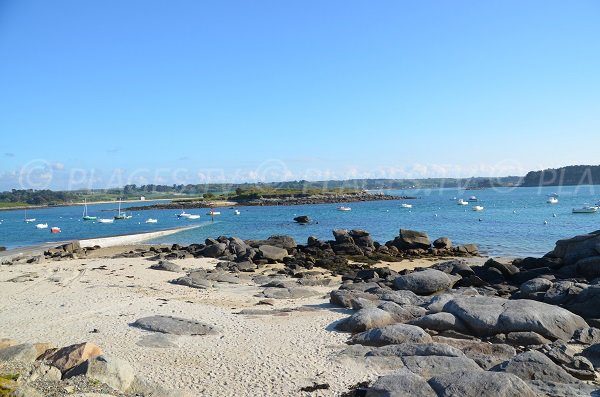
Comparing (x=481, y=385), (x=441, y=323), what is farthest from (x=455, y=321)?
(x=481, y=385)

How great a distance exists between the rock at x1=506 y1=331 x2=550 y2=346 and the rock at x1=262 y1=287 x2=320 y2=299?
852cm

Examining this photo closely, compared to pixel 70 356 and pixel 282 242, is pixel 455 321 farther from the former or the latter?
pixel 282 242

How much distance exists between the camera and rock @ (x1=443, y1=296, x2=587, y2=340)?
42.3 ft

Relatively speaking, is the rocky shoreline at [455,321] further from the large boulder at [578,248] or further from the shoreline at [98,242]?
the shoreline at [98,242]

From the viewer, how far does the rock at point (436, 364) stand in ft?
33.3

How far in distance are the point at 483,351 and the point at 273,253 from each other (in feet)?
67.9

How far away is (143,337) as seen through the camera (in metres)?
12.8

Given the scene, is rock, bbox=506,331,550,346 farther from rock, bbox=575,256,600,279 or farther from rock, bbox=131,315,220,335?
rock, bbox=575,256,600,279

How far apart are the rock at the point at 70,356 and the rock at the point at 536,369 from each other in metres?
8.07

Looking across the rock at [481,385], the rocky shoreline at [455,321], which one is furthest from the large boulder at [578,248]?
the rock at [481,385]

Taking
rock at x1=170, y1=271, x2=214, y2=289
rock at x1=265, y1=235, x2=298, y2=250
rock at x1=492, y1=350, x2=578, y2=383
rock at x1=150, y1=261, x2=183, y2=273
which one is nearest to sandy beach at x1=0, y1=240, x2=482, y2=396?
rock at x1=170, y1=271, x2=214, y2=289

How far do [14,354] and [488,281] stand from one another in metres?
18.7

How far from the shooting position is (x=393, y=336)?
1216cm

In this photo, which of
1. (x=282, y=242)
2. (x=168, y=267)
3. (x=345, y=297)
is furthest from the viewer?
(x=282, y=242)
